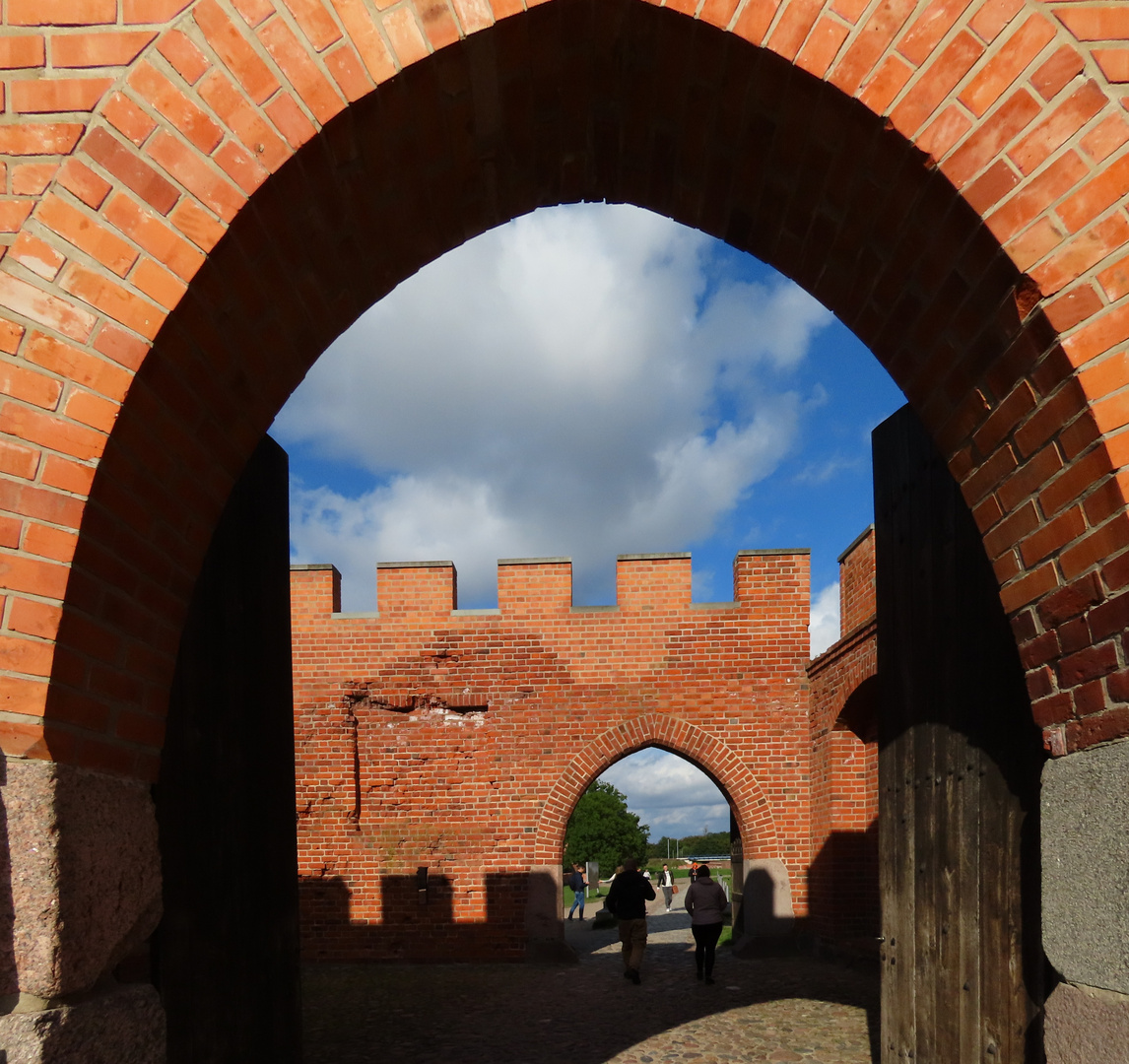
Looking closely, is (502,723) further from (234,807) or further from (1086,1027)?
(1086,1027)

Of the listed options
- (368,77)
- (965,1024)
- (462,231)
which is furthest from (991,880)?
(368,77)

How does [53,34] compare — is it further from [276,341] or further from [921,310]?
[921,310]

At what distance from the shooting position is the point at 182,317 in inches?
68.3

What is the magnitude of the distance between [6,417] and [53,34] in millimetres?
839

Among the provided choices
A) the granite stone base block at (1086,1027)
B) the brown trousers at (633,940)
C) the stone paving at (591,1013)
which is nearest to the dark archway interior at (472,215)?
the granite stone base block at (1086,1027)

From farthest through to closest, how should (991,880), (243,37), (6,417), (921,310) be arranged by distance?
(991,880) → (921,310) → (243,37) → (6,417)

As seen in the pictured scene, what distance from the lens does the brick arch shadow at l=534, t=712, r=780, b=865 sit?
33.2 feet

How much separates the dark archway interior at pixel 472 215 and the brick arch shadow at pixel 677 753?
850cm

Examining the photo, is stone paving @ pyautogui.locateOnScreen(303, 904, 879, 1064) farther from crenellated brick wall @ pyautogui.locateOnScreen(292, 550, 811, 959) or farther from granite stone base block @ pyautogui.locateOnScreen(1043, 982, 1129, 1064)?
granite stone base block @ pyautogui.locateOnScreen(1043, 982, 1129, 1064)

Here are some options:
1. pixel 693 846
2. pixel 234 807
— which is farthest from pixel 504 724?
pixel 693 846

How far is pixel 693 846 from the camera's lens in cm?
6412

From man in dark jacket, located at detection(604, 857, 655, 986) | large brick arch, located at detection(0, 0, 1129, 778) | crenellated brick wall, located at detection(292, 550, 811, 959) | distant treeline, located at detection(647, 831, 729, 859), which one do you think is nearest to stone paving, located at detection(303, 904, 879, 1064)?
man in dark jacket, located at detection(604, 857, 655, 986)

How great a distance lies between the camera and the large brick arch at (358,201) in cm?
163

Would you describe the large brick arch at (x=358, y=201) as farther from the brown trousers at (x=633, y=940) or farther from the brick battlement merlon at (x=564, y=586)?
the brick battlement merlon at (x=564, y=586)
